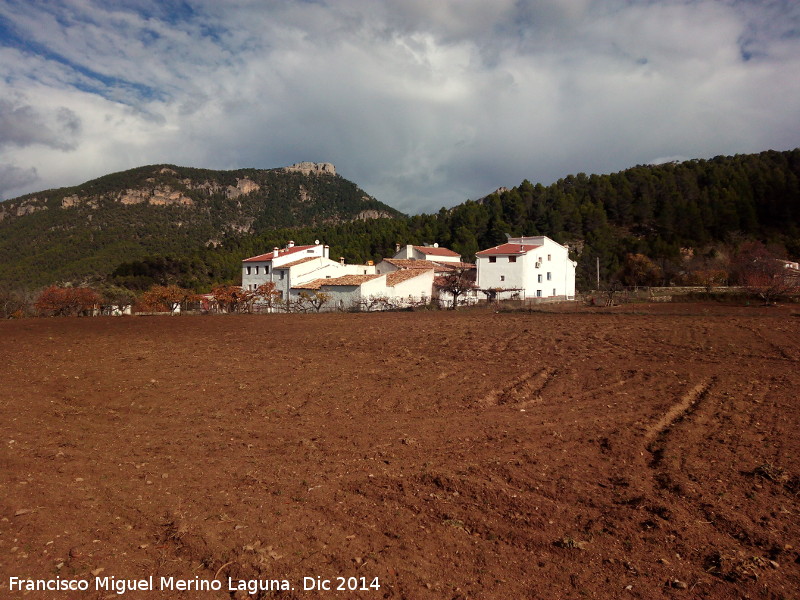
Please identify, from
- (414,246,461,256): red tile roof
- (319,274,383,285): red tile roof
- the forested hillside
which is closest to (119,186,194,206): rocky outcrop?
the forested hillside

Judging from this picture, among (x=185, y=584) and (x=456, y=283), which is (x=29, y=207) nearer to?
(x=456, y=283)

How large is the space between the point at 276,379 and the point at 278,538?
8.28 metres

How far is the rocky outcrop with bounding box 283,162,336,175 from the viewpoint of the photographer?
6624 inches

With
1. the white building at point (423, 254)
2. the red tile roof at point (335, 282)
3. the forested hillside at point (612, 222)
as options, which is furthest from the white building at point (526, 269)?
the red tile roof at point (335, 282)

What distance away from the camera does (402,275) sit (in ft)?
157

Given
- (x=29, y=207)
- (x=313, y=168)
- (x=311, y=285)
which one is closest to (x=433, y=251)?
(x=311, y=285)

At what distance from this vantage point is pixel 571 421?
31.6 ft

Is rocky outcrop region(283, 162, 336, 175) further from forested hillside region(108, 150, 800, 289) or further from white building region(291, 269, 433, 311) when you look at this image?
white building region(291, 269, 433, 311)

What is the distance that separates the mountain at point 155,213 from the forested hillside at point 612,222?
17.8 m

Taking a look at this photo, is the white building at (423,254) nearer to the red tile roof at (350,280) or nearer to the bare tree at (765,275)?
the red tile roof at (350,280)

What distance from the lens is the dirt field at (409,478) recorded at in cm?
482

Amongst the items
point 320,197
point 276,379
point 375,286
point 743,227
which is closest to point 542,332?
point 276,379

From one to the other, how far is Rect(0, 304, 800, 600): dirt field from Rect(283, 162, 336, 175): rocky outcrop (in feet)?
524

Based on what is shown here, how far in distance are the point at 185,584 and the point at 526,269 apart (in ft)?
161
